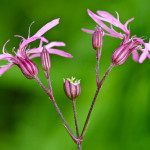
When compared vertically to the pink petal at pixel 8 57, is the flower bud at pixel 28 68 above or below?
below

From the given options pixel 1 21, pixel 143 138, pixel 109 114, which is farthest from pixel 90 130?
pixel 1 21

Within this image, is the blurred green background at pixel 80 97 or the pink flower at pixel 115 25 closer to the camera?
the pink flower at pixel 115 25

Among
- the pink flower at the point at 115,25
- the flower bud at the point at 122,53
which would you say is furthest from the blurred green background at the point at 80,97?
the flower bud at the point at 122,53

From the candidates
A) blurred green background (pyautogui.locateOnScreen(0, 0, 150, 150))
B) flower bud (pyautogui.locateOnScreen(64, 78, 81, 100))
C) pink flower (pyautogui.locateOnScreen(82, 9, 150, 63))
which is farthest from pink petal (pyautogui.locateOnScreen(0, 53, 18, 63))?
blurred green background (pyautogui.locateOnScreen(0, 0, 150, 150))

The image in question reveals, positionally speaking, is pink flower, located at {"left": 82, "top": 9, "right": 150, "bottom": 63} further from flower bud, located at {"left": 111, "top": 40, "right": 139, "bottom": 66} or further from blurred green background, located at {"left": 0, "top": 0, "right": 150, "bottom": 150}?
blurred green background, located at {"left": 0, "top": 0, "right": 150, "bottom": 150}

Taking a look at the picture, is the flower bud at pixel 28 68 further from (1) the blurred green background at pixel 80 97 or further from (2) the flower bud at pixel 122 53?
(1) the blurred green background at pixel 80 97

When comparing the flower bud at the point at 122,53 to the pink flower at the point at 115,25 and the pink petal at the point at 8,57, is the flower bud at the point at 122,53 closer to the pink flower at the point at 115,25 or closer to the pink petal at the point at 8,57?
the pink flower at the point at 115,25

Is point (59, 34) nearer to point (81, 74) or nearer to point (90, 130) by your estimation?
point (81, 74)
